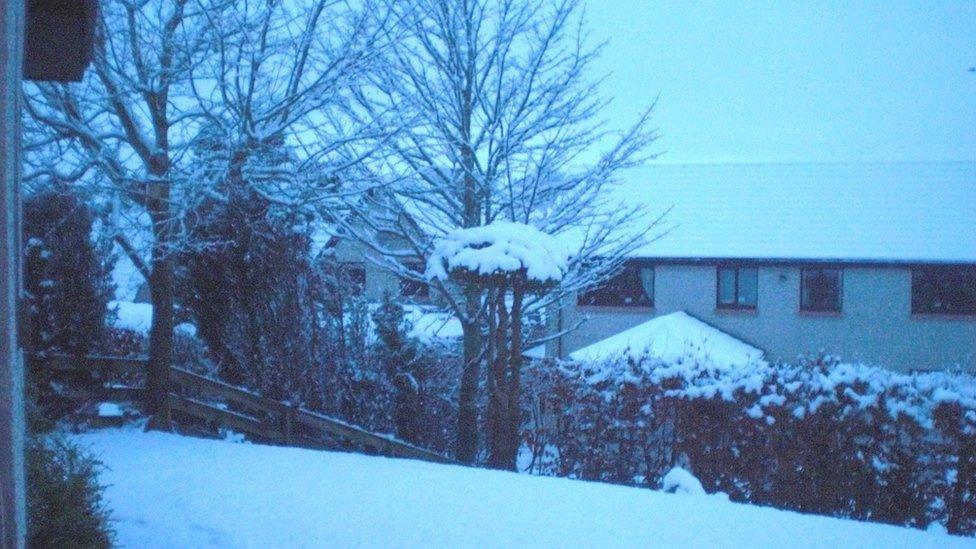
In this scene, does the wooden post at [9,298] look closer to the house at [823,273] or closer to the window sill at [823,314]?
the house at [823,273]

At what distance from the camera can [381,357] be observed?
40.5 ft

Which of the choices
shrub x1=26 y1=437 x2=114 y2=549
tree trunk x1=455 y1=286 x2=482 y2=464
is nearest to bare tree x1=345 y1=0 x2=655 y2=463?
tree trunk x1=455 y1=286 x2=482 y2=464

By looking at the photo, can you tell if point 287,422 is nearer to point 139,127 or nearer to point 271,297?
point 271,297

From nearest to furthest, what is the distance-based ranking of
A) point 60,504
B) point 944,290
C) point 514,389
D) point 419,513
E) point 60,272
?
point 60,504, point 419,513, point 514,389, point 60,272, point 944,290

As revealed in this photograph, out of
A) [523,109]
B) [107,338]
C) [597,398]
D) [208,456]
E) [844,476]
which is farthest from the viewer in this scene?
[523,109]

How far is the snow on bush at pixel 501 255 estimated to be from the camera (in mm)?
8922

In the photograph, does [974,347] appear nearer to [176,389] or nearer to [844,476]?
[844,476]

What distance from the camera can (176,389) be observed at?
423 inches

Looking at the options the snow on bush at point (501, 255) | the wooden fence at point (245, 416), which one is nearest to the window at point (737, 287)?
the wooden fence at point (245, 416)

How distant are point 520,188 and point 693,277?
11792mm

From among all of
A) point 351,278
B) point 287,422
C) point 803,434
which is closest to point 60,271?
point 287,422

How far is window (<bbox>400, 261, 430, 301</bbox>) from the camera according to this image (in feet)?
44.5

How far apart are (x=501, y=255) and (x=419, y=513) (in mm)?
2994

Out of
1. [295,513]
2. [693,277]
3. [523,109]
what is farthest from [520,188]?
[693,277]
